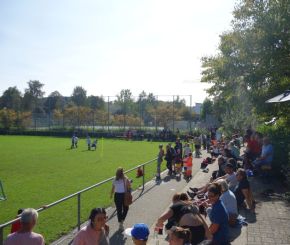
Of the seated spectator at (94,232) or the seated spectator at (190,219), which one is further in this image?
the seated spectator at (190,219)

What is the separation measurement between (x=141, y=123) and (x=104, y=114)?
701 cm

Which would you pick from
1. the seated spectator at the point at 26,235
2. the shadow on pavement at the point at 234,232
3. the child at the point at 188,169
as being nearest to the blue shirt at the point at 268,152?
the child at the point at 188,169

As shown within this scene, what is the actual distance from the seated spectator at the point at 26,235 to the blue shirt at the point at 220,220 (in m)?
2.95

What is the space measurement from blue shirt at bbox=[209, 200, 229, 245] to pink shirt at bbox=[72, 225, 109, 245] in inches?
81.2

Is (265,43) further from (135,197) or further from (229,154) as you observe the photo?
(135,197)

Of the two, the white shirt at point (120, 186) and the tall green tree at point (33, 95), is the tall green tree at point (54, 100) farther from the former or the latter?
the white shirt at point (120, 186)

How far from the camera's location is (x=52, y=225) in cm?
1029

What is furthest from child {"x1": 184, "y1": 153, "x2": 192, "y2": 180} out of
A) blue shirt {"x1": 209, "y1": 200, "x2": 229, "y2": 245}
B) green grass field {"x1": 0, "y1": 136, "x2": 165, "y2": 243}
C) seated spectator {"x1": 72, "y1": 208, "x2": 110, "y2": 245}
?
seated spectator {"x1": 72, "y1": 208, "x2": 110, "y2": 245}

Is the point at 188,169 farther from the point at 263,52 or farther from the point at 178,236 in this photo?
the point at 178,236

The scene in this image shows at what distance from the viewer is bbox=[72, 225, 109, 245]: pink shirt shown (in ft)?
17.6

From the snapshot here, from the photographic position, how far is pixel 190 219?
6152mm

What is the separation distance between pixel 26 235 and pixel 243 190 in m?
7.02

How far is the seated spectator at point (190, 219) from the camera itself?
615cm

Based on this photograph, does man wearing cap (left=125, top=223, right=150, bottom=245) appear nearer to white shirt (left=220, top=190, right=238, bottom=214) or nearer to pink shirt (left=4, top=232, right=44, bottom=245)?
pink shirt (left=4, top=232, right=44, bottom=245)
